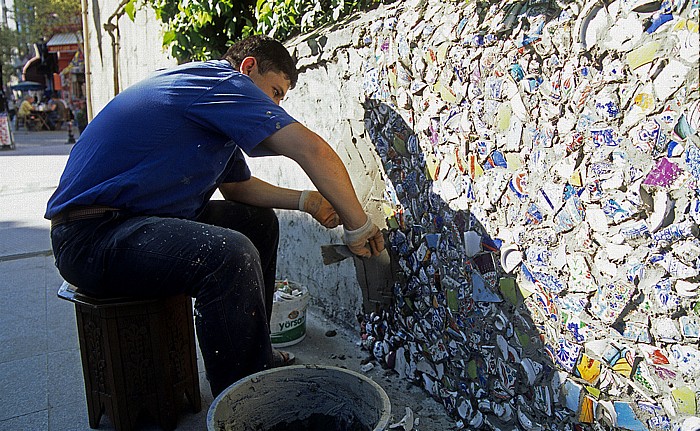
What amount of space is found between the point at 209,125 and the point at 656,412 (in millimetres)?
1606

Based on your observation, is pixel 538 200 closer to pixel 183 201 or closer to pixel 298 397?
pixel 298 397

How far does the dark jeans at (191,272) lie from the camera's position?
199 cm

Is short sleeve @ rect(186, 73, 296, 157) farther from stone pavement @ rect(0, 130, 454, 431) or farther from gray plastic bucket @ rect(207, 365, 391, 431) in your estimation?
stone pavement @ rect(0, 130, 454, 431)

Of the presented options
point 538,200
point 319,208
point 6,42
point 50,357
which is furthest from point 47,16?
point 538,200

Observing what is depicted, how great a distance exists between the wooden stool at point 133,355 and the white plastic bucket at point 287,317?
62cm

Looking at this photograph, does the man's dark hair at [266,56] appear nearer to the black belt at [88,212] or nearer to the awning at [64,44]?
the black belt at [88,212]

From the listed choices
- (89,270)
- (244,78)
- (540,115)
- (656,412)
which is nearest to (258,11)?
(244,78)

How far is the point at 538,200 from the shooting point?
1.72 metres

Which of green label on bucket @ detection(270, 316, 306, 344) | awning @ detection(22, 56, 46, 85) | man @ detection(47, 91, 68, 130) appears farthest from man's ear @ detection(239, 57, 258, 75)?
awning @ detection(22, 56, 46, 85)

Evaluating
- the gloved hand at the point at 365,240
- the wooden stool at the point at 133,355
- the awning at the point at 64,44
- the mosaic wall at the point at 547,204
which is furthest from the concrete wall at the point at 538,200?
the awning at the point at 64,44

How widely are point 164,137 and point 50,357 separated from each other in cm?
149

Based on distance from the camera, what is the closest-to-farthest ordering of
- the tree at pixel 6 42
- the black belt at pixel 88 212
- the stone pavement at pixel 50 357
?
the black belt at pixel 88 212
the stone pavement at pixel 50 357
the tree at pixel 6 42

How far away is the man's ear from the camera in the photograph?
2344 millimetres

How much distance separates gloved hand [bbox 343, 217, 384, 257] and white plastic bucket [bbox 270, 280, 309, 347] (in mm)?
672
